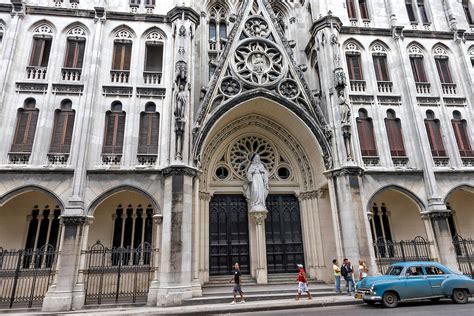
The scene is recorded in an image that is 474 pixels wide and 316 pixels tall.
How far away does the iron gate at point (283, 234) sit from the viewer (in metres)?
18.4

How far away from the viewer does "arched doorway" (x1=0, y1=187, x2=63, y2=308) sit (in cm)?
1436

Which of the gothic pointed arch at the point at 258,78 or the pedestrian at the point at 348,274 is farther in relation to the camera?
the gothic pointed arch at the point at 258,78

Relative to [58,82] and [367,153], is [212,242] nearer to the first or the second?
[367,153]

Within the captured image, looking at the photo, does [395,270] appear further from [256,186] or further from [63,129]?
[63,129]

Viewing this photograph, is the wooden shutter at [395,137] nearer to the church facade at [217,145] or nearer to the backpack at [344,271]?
→ the church facade at [217,145]

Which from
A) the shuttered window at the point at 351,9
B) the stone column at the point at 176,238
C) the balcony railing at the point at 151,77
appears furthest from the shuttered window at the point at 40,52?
the shuttered window at the point at 351,9

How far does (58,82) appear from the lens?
54.9ft

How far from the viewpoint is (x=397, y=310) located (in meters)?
10.6

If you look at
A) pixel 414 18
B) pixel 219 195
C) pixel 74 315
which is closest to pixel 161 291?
pixel 74 315

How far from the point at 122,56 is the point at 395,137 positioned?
17785 mm

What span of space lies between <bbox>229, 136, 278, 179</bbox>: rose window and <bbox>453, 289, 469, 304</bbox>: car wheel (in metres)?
11.3

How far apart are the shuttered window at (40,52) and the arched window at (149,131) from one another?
683 centimetres

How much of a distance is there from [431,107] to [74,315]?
899 inches

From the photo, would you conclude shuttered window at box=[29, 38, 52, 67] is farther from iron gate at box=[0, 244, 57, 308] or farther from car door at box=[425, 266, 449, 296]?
car door at box=[425, 266, 449, 296]
